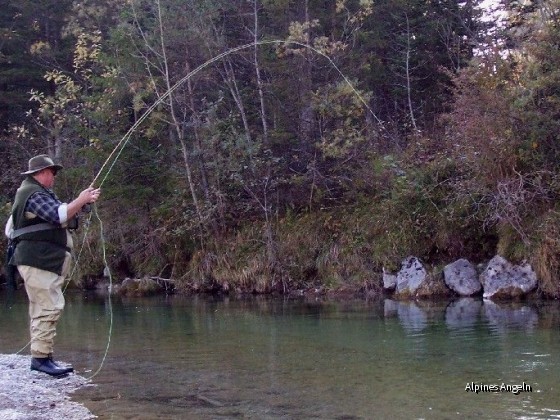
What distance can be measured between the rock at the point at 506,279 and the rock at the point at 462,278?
0.19 m

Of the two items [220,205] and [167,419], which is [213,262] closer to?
[220,205]

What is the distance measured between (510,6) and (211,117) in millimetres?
7118

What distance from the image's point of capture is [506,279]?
12.1m

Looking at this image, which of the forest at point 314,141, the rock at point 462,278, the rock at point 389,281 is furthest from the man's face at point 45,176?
the rock at point 389,281

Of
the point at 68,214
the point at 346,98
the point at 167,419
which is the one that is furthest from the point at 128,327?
the point at 346,98

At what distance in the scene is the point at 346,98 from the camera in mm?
15398

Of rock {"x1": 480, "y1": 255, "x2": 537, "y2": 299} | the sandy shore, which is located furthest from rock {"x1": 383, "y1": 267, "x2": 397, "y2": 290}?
the sandy shore

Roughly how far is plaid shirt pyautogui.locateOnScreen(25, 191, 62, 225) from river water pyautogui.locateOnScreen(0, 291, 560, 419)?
4.37ft

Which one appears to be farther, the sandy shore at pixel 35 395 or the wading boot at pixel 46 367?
the wading boot at pixel 46 367

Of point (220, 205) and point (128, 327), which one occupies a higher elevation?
point (220, 205)

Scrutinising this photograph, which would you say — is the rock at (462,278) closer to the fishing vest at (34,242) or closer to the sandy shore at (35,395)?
the sandy shore at (35,395)

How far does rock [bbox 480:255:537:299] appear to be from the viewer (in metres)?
11.9

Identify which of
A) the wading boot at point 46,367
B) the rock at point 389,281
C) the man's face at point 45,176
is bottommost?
the wading boot at point 46,367

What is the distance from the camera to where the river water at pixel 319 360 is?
4926 mm
